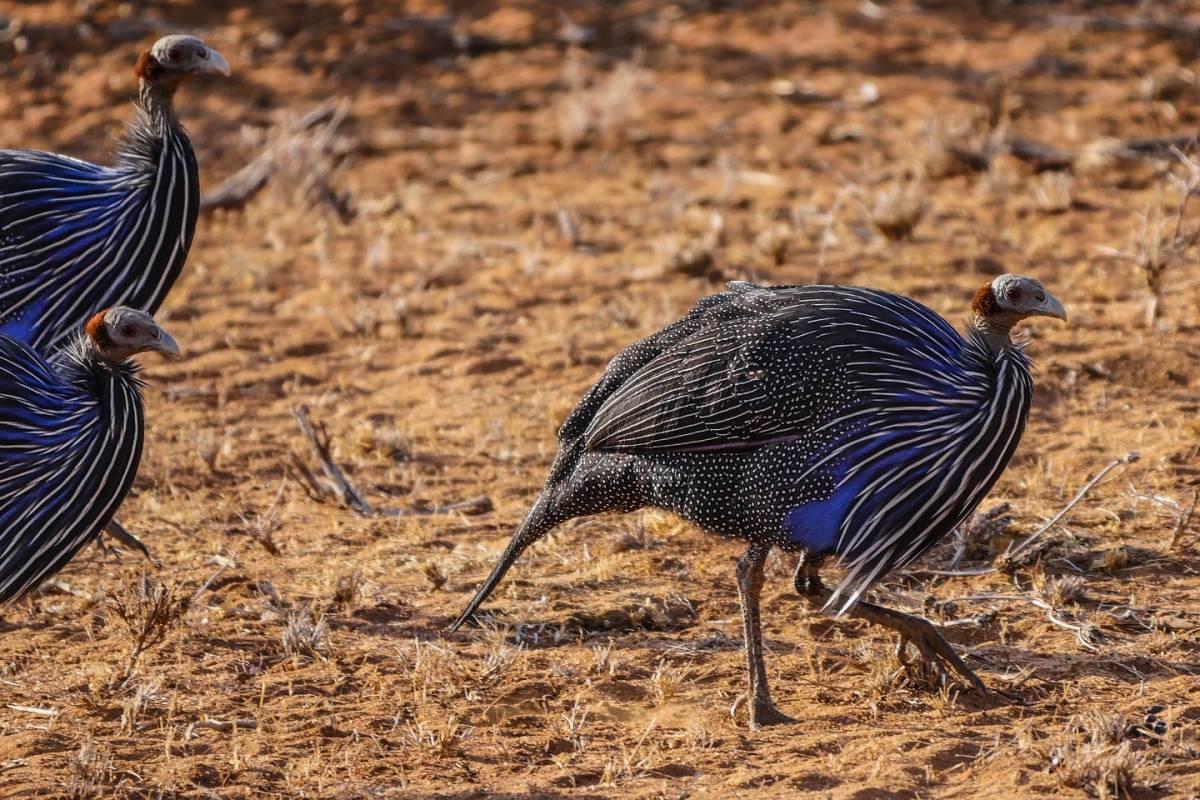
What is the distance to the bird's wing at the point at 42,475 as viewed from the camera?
4.18 m

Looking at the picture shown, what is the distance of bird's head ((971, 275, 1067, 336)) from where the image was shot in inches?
174

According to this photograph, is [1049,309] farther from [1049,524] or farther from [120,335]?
[120,335]

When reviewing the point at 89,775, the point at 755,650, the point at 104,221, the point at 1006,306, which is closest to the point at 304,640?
the point at 89,775

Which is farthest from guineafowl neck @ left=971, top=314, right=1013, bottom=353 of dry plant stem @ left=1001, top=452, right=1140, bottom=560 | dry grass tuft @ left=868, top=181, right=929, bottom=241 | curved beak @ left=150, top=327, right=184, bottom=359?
dry grass tuft @ left=868, top=181, right=929, bottom=241

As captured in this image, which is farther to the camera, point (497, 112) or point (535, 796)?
point (497, 112)

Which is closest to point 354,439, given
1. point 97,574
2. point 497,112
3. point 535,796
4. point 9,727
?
point 97,574

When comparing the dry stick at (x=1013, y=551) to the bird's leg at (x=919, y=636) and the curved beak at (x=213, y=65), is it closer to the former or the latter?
the bird's leg at (x=919, y=636)

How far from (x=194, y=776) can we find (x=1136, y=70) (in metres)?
7.04

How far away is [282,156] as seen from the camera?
341 inches

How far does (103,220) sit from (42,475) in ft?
4.45

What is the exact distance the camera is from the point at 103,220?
17.6 feet

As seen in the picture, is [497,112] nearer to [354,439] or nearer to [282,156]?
[282,156]

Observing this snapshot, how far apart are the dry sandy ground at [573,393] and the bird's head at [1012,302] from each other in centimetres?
84

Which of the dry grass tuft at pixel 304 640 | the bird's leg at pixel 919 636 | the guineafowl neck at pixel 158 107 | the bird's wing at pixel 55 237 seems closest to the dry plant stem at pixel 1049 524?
the bird's leg at pixel 919 636
